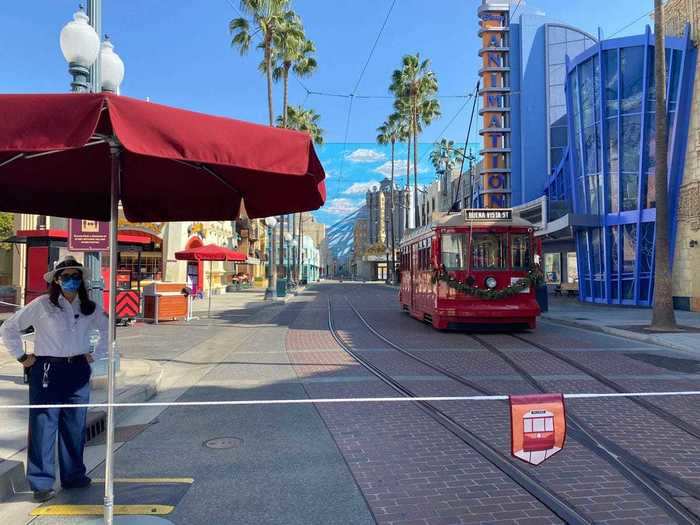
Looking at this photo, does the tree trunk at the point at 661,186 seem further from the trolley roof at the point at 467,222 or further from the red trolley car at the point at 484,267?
the trolley roof at the point at 467,222

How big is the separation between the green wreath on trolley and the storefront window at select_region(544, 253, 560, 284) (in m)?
27.6

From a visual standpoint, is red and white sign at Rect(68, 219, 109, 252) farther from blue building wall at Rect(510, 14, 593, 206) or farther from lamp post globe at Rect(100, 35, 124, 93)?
blue building wall at Rect(510, 14, 593, 206)

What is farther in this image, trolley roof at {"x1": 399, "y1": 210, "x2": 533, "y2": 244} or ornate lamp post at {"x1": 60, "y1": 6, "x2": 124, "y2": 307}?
trolley roof at {"x1": 399, "y1": 210, "x2": 533, "y2": 244}

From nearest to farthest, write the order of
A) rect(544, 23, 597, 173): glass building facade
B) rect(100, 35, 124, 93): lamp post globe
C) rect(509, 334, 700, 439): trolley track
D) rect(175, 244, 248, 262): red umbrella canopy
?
1. rect(509, 334, 700, 439): trolley track
2. rect(100, 35, 124, 93): lamp post globe
3. rect(175, 244, 248, 262): red umbrella canopy
4. rect(544, 23, 597, 173): glass building facade

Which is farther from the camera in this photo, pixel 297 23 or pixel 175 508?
pixel 297 23

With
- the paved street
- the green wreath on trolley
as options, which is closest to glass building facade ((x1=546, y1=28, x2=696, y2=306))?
the green wreath on trolley

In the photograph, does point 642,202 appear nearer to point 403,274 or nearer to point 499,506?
point 403,274

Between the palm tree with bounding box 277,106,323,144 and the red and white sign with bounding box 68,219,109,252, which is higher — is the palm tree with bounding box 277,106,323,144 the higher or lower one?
the higher one

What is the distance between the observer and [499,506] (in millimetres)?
3924

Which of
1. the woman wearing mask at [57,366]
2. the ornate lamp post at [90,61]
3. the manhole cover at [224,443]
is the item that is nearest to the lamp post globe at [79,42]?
the ornate lamp post at [90,61]

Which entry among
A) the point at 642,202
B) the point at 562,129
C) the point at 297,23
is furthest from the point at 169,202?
the point at 562,129

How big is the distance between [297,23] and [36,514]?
3011 cm

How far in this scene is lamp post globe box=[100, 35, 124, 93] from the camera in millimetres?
7949

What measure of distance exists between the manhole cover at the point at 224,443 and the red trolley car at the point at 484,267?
856cm
